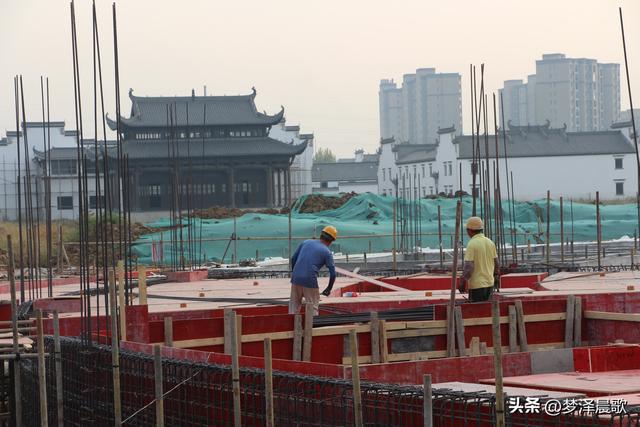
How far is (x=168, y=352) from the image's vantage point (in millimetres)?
9055

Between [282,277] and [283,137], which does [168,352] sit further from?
[283,137]

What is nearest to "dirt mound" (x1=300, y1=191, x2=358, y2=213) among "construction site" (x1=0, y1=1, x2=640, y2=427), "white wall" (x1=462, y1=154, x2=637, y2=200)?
"white wall" (x1=462, y1=154, x2=637, y2=200)

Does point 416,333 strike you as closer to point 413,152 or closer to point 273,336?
point 273,336

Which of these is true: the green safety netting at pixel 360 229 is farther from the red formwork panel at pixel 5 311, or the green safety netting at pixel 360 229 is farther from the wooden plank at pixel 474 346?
the wooden plank at pixel 474 346

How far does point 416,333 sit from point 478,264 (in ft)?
2.70

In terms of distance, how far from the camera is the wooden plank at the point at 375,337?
9664 mm

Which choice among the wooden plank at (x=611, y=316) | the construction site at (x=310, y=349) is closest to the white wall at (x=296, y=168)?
the construction site at (x=310, y=349)

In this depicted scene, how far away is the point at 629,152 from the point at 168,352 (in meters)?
52.6

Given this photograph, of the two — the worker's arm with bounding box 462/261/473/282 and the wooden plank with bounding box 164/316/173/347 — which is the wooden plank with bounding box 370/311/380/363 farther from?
the wooden plank with bounding box 164/316/173/347

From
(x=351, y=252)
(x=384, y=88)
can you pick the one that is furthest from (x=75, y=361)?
(x=384, y=88)

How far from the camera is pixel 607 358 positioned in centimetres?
859

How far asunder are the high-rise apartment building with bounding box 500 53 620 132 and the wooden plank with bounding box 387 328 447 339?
117661mm

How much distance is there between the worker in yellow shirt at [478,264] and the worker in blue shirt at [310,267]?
1.24m

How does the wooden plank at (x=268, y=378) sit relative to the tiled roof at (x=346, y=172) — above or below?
below
